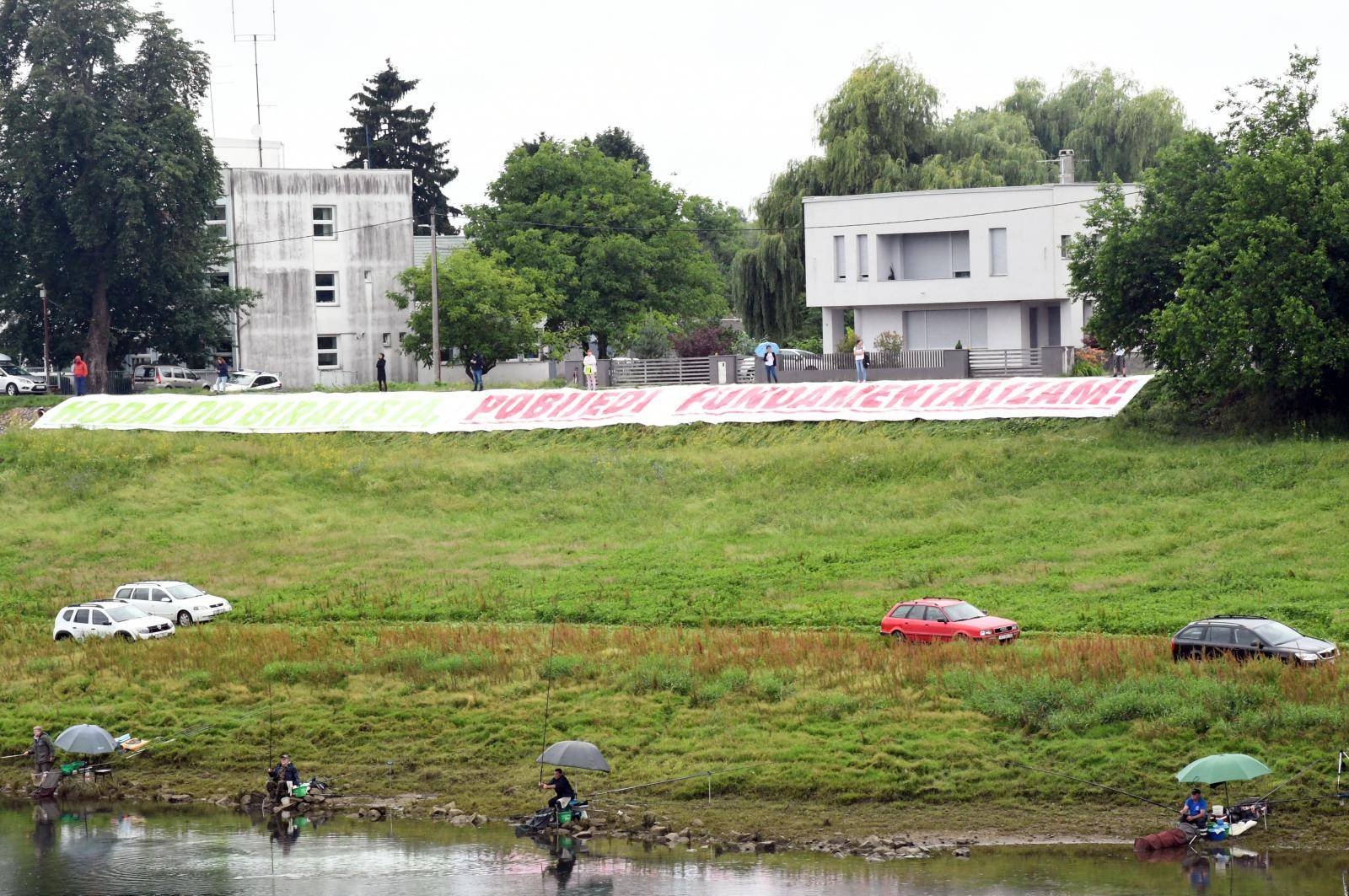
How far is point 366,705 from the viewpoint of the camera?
34.1 m

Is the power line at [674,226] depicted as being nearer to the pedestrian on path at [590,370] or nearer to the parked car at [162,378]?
the parked car at [162,378]

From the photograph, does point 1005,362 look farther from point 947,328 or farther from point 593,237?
point 593,237

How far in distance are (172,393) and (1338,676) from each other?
50474 millimetres

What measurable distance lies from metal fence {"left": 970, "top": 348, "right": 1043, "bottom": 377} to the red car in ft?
96.8

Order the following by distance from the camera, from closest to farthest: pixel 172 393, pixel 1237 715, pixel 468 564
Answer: pixel 1237 715
pixel 468 564
pixel 172 393

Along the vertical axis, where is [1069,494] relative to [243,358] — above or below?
below

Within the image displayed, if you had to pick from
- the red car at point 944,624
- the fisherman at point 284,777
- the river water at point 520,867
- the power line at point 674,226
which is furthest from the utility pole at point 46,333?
the red car at point 944,624

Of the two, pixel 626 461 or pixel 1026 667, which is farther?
pixel 626 461

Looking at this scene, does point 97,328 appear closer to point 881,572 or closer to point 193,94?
point 193,94

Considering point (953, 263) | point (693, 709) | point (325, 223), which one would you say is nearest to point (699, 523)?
point (693, 709)

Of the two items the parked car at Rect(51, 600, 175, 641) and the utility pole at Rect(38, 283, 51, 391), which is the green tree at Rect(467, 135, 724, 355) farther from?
the parked car at Rect(51, 600, 175, 641)

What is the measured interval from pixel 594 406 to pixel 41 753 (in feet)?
102

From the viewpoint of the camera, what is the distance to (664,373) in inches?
2749

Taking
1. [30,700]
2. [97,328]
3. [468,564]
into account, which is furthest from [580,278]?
[30,700]
